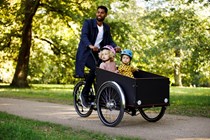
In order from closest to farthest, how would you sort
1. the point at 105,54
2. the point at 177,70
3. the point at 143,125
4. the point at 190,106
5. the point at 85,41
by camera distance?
the point at 143,125 < the point at 105,54 < the point at 85,41 < the point at 190,106 < the point at 177,70

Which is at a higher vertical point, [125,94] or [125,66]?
[125,66]

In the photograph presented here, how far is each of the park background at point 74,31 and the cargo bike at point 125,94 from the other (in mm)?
7694

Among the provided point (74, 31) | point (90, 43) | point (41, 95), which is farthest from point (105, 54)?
point (74, 31)

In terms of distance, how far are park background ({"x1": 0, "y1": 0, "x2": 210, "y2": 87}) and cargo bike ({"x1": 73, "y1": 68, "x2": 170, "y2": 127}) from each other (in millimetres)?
7694

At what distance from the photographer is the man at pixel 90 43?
7.18 metres

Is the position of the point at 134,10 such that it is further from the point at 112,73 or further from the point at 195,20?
the point at 112,73

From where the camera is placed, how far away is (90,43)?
7.02 meters

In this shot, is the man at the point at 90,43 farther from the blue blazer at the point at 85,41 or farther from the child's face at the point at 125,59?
the child's face at the point at 125,59

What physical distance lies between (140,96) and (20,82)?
52.9 feet

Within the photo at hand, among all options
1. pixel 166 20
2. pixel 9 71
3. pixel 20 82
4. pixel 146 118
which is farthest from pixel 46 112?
pixel 9 71

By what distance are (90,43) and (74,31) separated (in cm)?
1563

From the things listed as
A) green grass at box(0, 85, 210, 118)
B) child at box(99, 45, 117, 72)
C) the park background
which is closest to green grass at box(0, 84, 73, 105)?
green grass at box(0, 85, 210, 118)

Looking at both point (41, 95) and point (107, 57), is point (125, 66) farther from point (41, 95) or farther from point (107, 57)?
point (41, 95)

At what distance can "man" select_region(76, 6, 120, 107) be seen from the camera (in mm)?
7180
